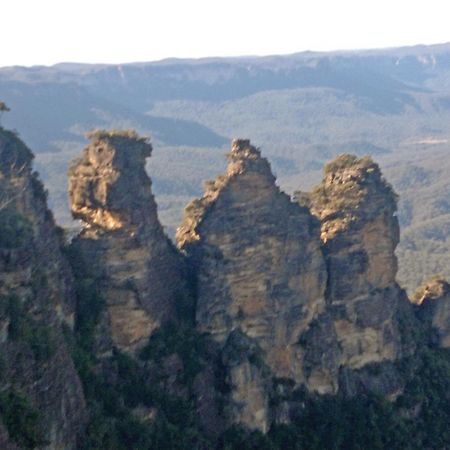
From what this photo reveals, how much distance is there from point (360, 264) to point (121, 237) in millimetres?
7896

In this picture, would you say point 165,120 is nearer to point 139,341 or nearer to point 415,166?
point 415,166

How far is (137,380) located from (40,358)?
5.05 meters

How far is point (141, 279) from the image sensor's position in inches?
939

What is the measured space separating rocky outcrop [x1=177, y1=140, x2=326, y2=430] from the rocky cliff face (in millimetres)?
4468

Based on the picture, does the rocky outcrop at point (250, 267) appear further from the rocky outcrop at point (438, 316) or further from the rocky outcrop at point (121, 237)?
the rocky outcrop at point (438, 316)

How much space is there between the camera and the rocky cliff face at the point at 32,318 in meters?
17.5

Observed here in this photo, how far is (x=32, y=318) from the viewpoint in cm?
1942

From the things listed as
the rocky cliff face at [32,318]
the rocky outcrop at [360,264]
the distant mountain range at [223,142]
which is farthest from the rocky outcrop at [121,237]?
the distant mountain range at [223,142]

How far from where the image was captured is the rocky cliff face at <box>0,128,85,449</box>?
17.5 metres

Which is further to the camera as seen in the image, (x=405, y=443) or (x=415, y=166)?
(x=415, y=166)

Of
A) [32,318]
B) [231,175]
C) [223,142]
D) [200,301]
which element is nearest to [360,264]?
[231,175]

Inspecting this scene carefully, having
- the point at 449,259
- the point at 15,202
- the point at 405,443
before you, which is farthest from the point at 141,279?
the point at 449,259

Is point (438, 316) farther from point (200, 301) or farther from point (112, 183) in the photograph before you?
point (112, 183)

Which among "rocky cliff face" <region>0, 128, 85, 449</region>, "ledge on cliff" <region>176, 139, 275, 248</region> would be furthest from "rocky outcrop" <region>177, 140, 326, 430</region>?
"rocky cliff face" <region>0, 128, 85, 449</region>
